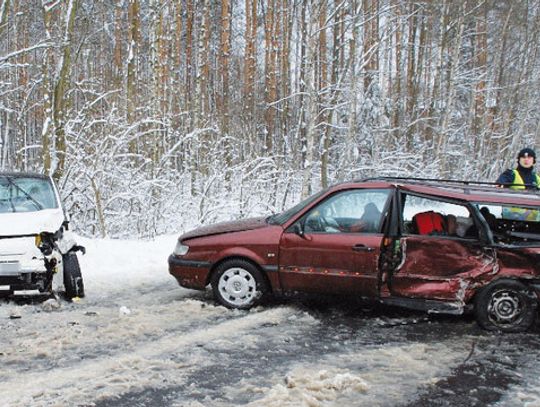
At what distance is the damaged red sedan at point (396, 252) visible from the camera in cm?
589

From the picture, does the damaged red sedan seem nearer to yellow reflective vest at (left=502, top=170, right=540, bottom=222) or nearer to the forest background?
yellow reflective vest at (left=502, top=170, right=540, bottom=222)

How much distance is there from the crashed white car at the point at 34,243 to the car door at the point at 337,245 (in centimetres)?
283

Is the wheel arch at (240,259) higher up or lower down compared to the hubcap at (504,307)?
higher up

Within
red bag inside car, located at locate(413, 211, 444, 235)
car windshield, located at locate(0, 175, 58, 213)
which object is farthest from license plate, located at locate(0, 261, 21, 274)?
red bag inside car, located at locate(413, 211, 444, 235)

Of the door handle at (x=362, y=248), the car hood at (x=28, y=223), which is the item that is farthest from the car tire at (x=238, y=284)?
the car hood at (x=28, y=223)

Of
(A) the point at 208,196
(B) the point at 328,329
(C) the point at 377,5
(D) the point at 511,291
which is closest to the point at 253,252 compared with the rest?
(B) the point at 328,329

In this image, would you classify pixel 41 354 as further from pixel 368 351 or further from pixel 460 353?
pixel 460 353

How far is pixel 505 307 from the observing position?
5887 millimetres

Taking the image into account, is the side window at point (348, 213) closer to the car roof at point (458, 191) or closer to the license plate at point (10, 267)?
the car roof at point (458, 191)

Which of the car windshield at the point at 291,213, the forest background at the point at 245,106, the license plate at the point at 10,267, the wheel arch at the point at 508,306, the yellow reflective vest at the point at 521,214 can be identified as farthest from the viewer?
the forest background at the point at 245,106

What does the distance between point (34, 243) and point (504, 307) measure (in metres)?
5.52

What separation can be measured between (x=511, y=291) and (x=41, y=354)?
4.87 m

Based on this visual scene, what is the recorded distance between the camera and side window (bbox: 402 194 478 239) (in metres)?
6.13

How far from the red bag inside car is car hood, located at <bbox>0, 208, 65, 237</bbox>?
14.8 feet
